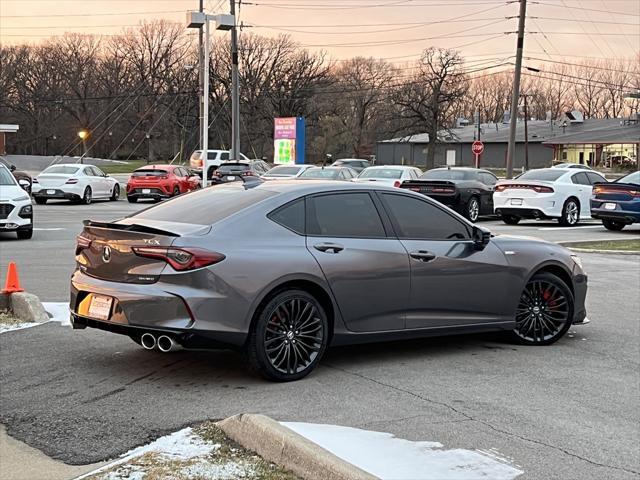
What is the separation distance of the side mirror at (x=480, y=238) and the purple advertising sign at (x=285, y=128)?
4286 cm

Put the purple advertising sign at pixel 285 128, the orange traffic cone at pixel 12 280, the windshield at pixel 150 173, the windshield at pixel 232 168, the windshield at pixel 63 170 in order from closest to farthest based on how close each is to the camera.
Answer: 1. the orange traffic cone at pixel 12 280
2. the windshield at pixel 63 170
3. the windshield at pixel 150 173
4. the windshield at pixel 232 168
5. the purple advertising sign at pixel 285 128

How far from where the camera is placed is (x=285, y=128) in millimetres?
50438

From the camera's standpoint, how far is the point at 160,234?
598cm

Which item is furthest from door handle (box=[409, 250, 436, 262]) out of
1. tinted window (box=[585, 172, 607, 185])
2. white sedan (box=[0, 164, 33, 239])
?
tinted window (box=[585, 172, 607, 185])

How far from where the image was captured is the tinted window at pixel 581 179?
23.7m

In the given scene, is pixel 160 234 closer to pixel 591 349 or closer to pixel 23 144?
pixel 591 349

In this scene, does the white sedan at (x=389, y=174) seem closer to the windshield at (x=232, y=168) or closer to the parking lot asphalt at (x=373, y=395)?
the windshield at (x=232, y=168)

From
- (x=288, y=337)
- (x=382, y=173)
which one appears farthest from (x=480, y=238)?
(x=382, y=173)

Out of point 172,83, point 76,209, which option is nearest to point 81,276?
point 76,209

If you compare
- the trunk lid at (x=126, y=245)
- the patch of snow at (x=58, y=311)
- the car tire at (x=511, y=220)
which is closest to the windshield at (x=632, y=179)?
the car tire at (x=511, y=220)

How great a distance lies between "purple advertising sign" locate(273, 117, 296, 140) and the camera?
5003cm

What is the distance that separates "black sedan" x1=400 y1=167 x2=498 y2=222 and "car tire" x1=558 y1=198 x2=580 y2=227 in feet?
8.30

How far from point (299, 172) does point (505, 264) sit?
24.3m

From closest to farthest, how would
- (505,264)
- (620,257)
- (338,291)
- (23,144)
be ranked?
(338,291) < (505,264) < (620,257) < (23,144)
